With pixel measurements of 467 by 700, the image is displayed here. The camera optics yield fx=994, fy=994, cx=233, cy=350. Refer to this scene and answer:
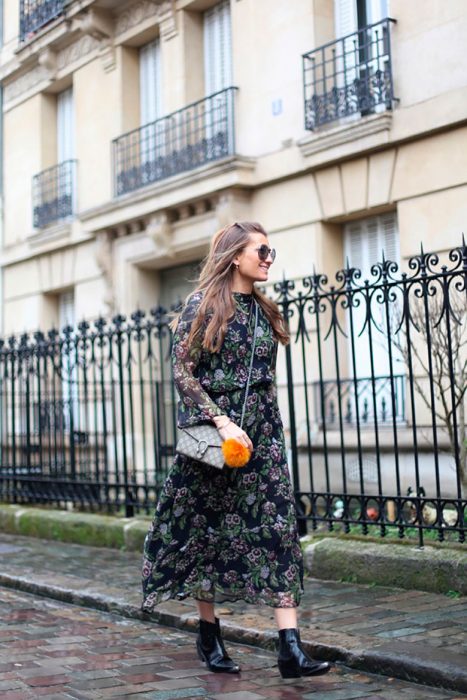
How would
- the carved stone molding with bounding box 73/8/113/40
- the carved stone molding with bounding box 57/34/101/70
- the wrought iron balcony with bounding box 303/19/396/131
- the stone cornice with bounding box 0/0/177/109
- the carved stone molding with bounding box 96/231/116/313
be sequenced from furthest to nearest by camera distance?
the carved stone molding with bounding box 57/34/101/70, the carved stone molding with bounding box 96/231/116/313, the carved stone molding with bounding box 73/8/113/40, the stone cornice with bounding box 0/0/177/109, the wrought iron balcony with bounding box 303/19/396/131

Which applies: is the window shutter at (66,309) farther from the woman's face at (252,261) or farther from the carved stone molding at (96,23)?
the woman's face at (252,261)

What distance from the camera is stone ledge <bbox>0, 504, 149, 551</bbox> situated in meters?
8.27

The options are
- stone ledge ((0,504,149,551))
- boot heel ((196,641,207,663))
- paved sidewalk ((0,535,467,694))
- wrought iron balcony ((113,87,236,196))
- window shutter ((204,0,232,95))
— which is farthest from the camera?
window shutter ((204,0,232,95))

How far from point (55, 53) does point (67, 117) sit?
3.61 ft

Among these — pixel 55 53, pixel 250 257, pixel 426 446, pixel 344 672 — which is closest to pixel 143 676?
pixel 344 672

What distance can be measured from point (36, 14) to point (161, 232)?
533 cm

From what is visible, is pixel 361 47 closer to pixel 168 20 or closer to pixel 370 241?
pixel 370 241

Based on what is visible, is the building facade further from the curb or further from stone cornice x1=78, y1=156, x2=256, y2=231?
the curb

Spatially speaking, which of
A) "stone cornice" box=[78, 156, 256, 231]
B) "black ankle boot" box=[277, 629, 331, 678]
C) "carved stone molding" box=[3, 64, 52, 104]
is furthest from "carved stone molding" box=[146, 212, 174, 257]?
"black ankle boot" box=[277, 629, 331, 678]

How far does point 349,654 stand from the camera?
4617 mm

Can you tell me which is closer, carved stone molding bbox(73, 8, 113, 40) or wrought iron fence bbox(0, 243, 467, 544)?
wrought iron fence bbox(0, 243, 467, 544)

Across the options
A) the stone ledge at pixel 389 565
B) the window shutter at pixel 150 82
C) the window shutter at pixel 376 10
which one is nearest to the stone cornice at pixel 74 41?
the window shutter at pixel 150 82

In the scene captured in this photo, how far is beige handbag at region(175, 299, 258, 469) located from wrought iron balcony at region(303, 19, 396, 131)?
743 cm

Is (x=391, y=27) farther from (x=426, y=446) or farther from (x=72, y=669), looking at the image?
(x=72, y=669)
